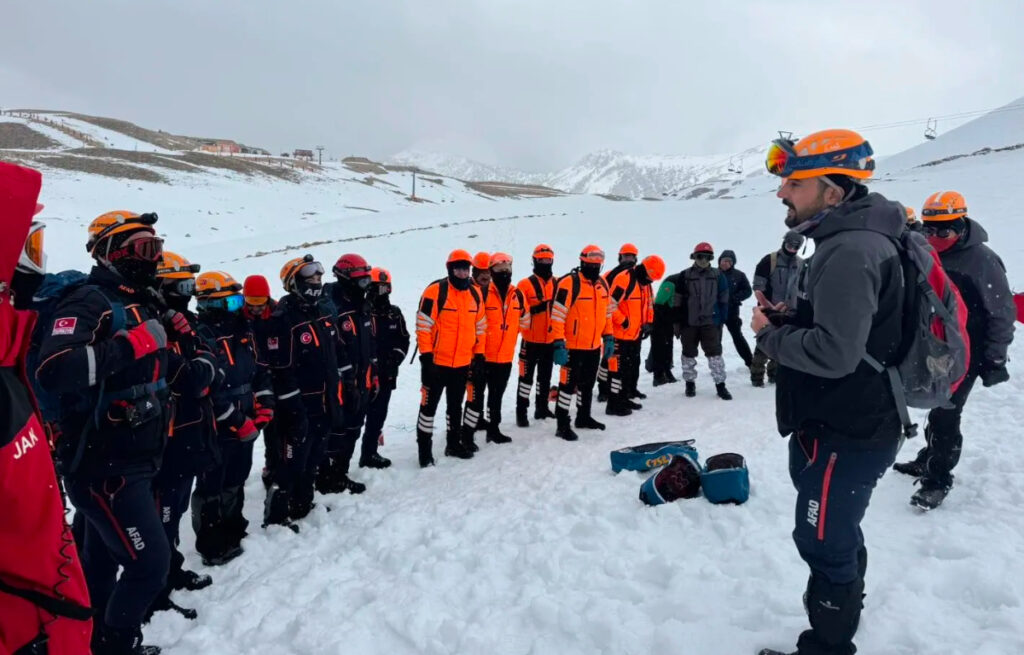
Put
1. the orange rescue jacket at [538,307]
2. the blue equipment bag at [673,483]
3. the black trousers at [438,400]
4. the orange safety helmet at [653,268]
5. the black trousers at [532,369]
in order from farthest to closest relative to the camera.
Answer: the orange safety helmet at [653,268], the black trousers at [532,369], the orange rescue jacket at [538,307], the black trousers at [438,400], the blue equipment bag at [673,483]

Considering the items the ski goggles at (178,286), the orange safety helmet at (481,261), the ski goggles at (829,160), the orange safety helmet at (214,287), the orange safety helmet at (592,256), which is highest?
the ski goggles at (829,160)

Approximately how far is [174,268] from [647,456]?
4.38 meters

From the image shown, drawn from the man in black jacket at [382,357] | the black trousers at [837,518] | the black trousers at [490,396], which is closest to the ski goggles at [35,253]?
the black trousers at [837,518]

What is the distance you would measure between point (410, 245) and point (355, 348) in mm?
18819

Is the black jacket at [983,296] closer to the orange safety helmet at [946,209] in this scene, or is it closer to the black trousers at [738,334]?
the orange safety helmet at [946,209]

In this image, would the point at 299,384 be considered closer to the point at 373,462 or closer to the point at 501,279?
the point at 373,462

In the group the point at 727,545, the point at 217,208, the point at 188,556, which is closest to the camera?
the point at 727,545

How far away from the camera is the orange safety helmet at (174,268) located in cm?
406

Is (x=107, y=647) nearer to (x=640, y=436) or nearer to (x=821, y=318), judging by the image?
(x=821, y=318)

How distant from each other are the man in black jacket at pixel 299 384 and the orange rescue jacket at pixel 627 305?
467 centimetres

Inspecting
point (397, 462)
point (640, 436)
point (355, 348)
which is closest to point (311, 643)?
point (355, 348)

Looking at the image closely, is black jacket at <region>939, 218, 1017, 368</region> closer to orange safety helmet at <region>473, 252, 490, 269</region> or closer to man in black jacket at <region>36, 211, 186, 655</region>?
orange safety helmet at <region>473, 252, 490, 269</region>

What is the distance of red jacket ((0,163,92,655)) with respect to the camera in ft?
4.75

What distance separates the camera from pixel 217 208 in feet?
135
